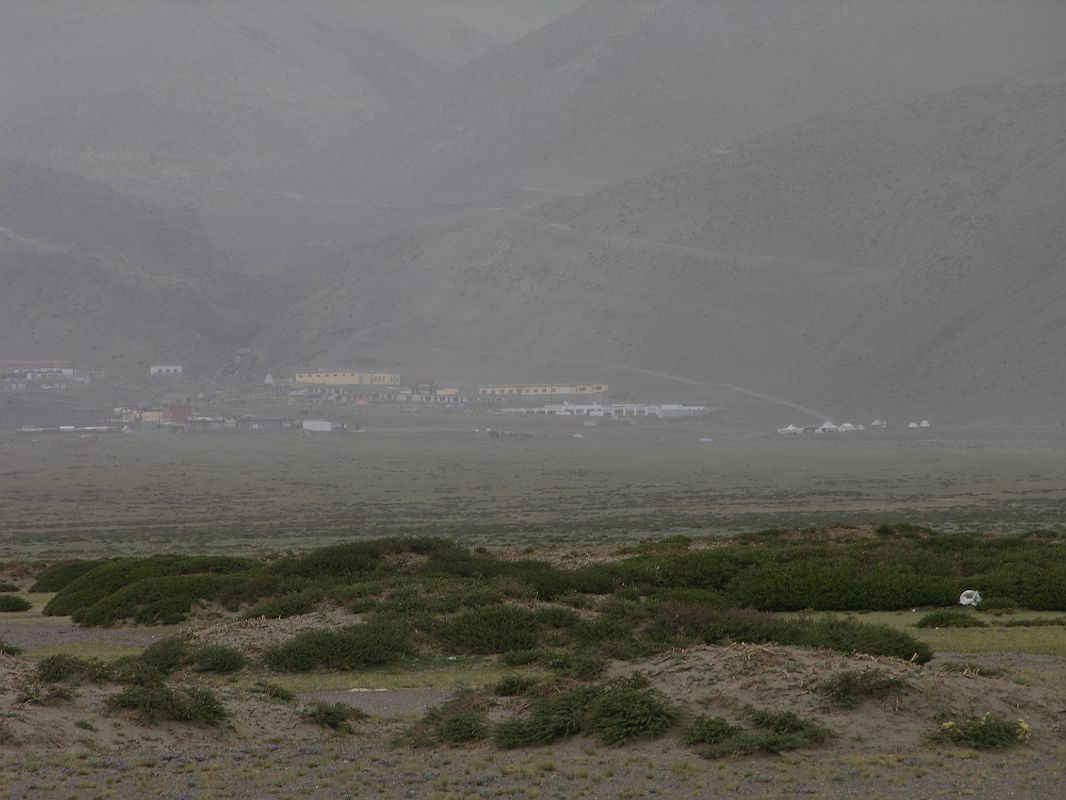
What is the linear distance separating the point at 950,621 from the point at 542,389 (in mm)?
97766

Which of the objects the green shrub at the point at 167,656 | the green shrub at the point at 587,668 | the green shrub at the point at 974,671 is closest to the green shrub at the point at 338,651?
the green shrub at the point at 167,656

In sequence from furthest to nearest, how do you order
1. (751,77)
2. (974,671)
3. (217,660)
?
(751,77), (217,660), (974,671)

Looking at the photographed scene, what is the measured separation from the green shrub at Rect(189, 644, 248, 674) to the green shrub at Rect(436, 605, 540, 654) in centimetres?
247

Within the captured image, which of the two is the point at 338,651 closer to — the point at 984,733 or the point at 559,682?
the point at 559,682

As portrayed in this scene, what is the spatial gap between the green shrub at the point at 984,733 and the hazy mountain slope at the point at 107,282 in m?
133

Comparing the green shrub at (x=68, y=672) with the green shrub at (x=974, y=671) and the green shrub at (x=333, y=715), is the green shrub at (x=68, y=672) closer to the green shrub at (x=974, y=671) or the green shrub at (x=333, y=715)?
the green shrub at (x=333, y=715)

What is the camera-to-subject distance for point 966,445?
86.2 m

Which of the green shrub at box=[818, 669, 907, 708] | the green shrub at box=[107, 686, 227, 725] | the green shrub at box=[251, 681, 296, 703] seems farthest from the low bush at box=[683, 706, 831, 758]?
the green shrub at box=[251, 681, 296, 703]

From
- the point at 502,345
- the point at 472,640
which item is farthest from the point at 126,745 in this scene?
the point at 502,345

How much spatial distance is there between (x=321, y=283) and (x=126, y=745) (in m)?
154

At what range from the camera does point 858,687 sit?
11289mm

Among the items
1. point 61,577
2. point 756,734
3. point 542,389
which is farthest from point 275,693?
point 542,389

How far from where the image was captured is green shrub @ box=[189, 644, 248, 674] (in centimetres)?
1570

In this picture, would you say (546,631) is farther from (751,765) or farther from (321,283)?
(321,283)
